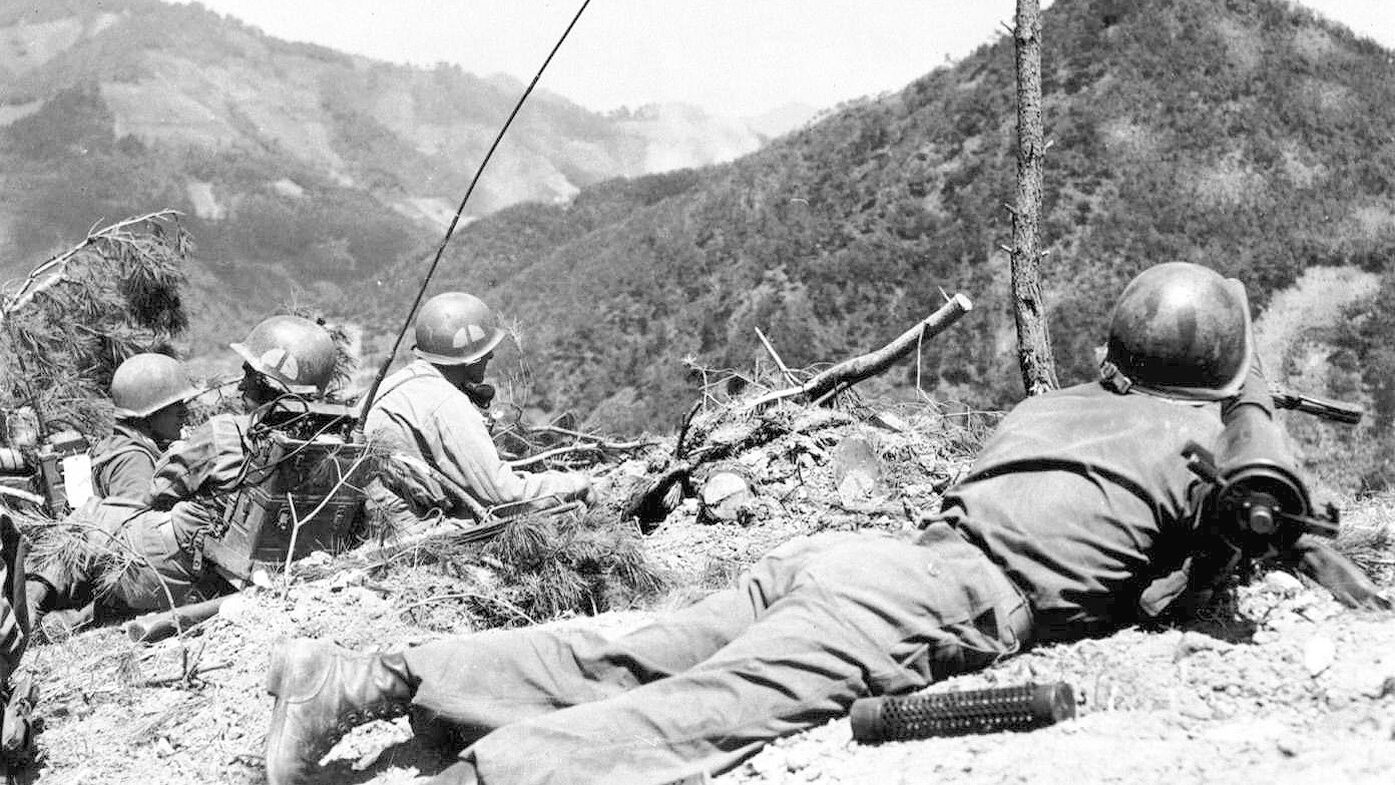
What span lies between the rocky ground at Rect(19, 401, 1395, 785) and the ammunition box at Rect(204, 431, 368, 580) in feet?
0.85

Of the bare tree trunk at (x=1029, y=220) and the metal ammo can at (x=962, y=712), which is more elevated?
the bare tree trunk at (x=1029, y=220)

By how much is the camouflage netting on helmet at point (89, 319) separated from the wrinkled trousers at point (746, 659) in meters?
5.71

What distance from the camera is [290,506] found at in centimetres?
525

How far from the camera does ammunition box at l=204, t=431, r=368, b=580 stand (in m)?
5.18

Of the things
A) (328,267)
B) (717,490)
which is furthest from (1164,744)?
(328,267)

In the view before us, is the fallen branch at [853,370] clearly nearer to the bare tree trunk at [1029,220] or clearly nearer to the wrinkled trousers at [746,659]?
the bare tree trunk at [1029,220]

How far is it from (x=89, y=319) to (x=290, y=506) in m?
4.47

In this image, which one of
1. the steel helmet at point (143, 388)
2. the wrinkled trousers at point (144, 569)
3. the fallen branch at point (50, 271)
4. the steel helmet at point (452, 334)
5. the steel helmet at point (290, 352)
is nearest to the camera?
the wrinkled trousers at point (144, 569)

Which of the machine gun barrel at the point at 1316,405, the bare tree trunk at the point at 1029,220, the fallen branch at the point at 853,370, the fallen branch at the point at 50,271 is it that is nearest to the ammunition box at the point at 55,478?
the fallen branch at the point at 50,271

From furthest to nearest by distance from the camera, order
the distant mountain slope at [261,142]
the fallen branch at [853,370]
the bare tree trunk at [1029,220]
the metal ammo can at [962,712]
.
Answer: the distant mountain slope at [261,142] → the bare tree trunk at [1029,220] → the fallen branch at [853,370] → the metal ammo can at [962,712]

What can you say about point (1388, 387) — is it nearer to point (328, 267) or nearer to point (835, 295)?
point (835, 295)

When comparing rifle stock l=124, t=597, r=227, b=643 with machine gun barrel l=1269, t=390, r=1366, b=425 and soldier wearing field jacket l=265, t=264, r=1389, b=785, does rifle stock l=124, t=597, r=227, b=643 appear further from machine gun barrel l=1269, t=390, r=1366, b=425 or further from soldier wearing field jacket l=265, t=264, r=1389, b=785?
machine gun barrel l=1269, t=390, r=1366, b=425

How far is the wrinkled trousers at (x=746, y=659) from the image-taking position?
10.6 feet

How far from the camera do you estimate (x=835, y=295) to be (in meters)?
43.5
